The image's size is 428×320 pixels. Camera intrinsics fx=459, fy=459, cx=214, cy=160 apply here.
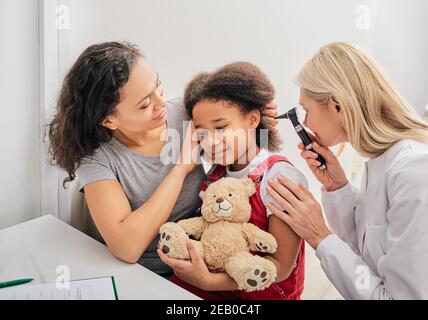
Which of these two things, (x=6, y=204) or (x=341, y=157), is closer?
(x=341, y=157)

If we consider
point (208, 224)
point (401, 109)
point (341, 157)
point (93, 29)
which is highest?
point (93, 29)

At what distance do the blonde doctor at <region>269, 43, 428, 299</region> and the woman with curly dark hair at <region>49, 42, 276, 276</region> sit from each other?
0.28m

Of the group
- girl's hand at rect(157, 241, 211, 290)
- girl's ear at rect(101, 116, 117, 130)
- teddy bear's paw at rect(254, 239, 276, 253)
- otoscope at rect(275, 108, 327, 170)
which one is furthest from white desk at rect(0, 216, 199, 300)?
otoscope at rect(275, 108, 327, 170)

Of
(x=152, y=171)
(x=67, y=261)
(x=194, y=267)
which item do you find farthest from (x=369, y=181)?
(x=67, y=261)

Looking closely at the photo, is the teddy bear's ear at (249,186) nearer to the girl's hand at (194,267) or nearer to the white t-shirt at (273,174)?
the white t-shirt at (273,174)

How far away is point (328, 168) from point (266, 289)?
0.31m

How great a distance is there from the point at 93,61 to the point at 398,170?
0.70 meters

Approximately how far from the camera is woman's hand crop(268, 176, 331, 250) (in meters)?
0.99

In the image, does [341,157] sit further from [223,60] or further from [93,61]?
[93,61]

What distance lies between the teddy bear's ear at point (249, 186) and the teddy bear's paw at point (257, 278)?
17cm

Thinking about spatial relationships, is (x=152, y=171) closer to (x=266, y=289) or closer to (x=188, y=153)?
(x=188, y=153)

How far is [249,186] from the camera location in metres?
1.03

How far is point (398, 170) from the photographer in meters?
0.89
